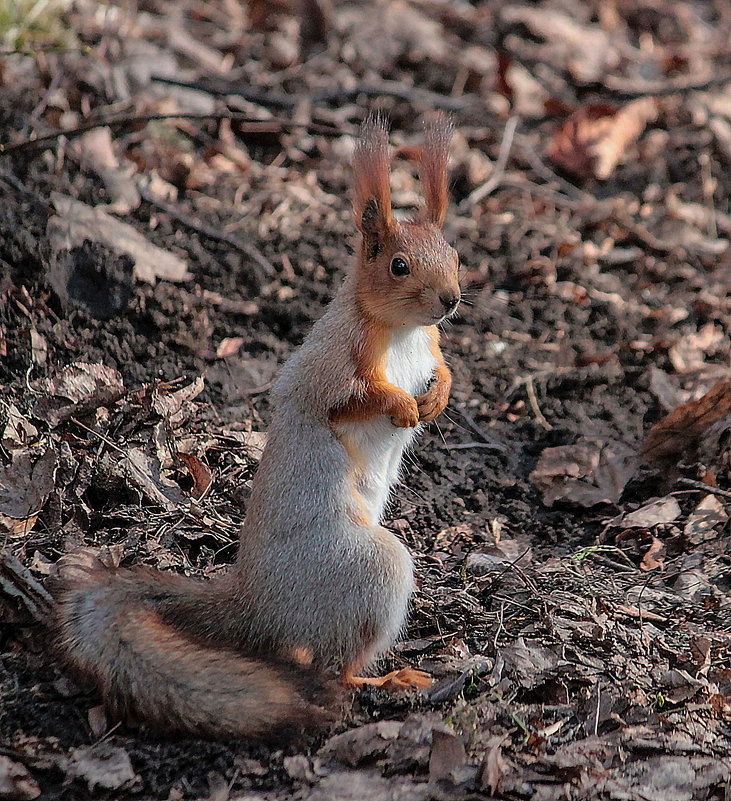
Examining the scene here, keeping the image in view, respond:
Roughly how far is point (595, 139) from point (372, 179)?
4.23 meters

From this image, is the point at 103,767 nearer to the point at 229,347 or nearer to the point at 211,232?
the point at 229,347

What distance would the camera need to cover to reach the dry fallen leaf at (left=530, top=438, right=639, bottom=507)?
13.2ft

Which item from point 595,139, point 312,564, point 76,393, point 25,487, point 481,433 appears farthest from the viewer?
point 595,139

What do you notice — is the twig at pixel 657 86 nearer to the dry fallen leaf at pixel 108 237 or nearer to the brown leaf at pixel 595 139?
the brown leaf at pixel 595 139

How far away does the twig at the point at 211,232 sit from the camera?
5.11 m

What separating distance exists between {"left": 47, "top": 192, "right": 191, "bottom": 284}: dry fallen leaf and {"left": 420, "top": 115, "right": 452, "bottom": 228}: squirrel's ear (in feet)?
6.14

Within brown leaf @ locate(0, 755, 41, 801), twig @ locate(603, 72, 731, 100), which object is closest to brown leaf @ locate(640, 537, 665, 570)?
brown leaf @ locate(0, 755, 41, 801)

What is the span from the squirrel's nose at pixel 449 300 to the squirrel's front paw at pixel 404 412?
0.31 m

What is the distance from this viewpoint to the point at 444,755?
2547mm

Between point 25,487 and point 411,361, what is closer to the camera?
point 411,361

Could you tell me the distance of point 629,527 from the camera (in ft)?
12.5

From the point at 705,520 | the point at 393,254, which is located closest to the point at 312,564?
the point at 393,254

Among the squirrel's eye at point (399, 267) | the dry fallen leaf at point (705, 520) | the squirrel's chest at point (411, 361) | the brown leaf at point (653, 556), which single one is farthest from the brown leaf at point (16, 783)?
the dry fallen leaf at point (705, 520)

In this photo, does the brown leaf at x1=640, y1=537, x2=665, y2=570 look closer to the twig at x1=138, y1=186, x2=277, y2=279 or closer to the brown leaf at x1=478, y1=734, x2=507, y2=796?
the brown leaf at x1=478, y1=734, x2=507, y2=796
